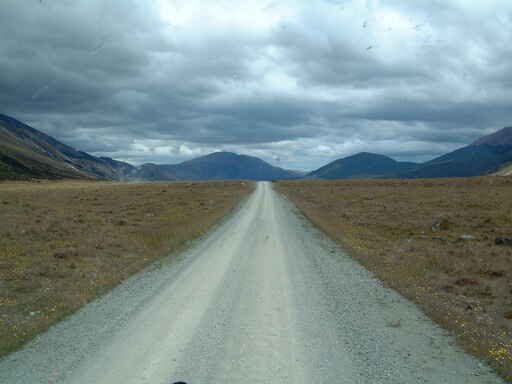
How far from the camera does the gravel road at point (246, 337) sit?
648cm

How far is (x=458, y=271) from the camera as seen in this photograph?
14.4 meters

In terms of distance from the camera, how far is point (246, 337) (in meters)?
7.99

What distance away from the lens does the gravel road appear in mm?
6477

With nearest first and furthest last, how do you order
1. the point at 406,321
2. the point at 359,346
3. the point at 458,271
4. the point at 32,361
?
the point at 32,361, the point at 359,346, the point at 406,321, the point at 458,271

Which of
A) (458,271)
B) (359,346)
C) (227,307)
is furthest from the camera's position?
(458,271)

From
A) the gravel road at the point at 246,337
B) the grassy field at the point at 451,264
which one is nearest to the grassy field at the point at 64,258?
the gravel road at the point at 246,337

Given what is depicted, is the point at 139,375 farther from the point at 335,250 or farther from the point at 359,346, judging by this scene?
the point at 335,250

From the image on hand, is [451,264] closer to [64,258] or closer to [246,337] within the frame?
[246,337]

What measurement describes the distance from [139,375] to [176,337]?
1632 mm

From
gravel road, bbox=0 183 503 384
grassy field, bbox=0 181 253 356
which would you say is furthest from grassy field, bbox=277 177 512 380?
grassy field, bbox=0 181 253 356

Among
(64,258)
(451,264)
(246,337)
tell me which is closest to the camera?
(246,337)

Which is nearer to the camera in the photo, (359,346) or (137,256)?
(359,346)

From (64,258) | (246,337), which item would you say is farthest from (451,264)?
(64,258)

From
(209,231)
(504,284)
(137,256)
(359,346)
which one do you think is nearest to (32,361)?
(359,346)
